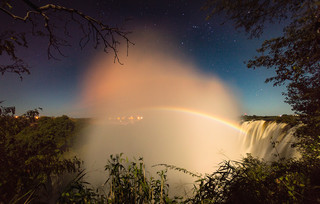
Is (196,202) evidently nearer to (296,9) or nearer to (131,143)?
(296,9)

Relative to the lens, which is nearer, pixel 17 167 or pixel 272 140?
pixel 17 167

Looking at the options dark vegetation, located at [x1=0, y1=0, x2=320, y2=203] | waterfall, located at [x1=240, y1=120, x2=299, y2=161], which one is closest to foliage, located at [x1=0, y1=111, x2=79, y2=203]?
dark vegetation, located at [x1=0, y1=0, x2=320, y2=203]

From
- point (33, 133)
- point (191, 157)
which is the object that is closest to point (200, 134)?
point (191, 157)

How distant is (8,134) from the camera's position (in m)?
4.09

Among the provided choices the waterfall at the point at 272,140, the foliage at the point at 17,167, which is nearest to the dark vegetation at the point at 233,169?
the foliage at the point at 17,167

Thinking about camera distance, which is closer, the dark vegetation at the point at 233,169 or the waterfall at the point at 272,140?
the dark vegetation at the point at 233,169

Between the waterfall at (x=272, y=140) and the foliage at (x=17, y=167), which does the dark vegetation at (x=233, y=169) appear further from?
the waterfall at (x=272, y=140)

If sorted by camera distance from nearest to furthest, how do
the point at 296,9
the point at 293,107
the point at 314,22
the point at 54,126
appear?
the point at 314,22 → the point at 296,9 → the point at 293,107 → the point at 54,126

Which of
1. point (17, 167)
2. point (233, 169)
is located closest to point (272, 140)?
point (233, 169)

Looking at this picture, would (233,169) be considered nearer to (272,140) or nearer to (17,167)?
(17,167)

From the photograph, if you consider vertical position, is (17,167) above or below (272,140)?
below

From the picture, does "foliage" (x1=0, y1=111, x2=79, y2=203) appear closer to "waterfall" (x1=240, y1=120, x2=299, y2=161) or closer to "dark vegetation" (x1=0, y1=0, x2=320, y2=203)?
"dark vegetation" (x1=0, y1=0, x2=320, y2=203)

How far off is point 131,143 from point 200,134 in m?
32.7

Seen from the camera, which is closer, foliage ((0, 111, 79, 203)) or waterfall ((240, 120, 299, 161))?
foliage ((0, 111, 79, 203))
